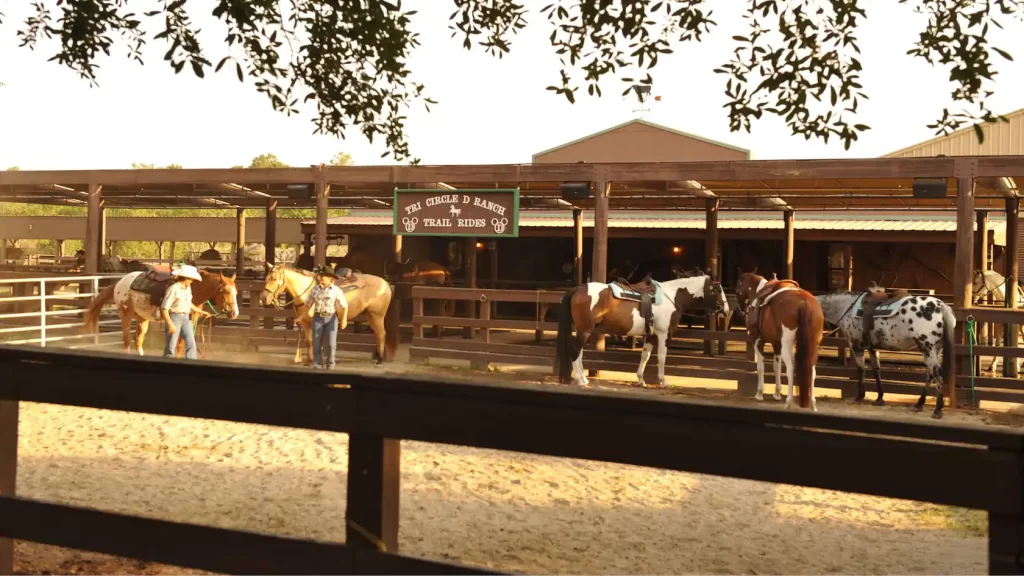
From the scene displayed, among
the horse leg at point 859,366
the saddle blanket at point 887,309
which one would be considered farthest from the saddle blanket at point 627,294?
the saddle blanket at point 887,309

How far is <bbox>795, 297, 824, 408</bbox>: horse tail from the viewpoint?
436 inches

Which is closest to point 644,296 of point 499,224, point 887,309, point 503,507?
point 499,224

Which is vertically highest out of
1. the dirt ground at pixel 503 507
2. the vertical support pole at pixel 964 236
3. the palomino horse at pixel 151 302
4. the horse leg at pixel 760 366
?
the vertical support pole at pixel 964 236

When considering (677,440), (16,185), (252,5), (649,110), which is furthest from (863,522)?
(649,110)

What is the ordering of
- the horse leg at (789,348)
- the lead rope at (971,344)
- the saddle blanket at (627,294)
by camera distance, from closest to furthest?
the horse leg at (789,348) < the lead rope at (971,344) < the saddle blanket at (627,294)

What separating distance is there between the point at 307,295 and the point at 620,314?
213 inches

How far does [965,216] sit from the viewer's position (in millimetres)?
12695

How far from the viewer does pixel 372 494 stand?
8.81 feet

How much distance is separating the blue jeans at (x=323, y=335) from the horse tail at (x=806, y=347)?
7.14m

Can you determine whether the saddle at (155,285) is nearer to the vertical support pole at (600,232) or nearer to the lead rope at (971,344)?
the vertical support pole at (600,232)

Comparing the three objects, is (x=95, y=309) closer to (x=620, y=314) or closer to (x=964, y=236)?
(x=620, y=314)

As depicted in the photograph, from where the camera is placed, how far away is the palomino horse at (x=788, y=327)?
11109 mm

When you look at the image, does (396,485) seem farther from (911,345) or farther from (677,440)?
(911,345)

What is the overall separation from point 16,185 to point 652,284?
15625 millimetres
